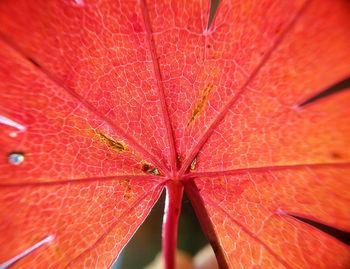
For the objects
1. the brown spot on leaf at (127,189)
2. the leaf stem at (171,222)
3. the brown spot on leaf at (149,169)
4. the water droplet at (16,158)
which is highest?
the water droplet at (16,158)

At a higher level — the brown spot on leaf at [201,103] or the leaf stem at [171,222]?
the brown spot on leaf at [201,103]

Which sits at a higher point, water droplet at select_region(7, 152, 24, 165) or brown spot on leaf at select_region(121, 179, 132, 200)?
water droplet at select_region(7, 152, 24, 165)

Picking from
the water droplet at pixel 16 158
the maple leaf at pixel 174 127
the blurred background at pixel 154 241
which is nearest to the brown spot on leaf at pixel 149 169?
the maple leaf at pixel 174 127

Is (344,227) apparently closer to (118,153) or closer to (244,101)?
(244,101)

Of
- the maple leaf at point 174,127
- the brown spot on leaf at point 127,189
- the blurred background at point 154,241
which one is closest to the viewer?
the maple leaf at point 174,127

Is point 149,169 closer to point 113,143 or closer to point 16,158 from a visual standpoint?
point 113,143

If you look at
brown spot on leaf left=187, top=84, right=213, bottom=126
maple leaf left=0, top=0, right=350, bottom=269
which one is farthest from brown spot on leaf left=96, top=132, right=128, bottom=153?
brown spot on leaf left=187, top=84, right=213, bottom=126

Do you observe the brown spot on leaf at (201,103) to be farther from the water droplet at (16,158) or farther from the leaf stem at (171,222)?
the water droplet at (16,158)

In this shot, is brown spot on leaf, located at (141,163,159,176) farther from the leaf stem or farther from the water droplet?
the water droplet
